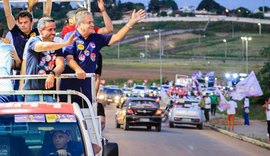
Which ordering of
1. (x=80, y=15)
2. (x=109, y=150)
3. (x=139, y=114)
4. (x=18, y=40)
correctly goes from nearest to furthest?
(x=109, y=150), (x=80, y=15), (x=18, y=40), (x=139, y=114)

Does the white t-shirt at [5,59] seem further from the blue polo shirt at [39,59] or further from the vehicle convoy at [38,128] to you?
the vehicle convoy at [38,128]

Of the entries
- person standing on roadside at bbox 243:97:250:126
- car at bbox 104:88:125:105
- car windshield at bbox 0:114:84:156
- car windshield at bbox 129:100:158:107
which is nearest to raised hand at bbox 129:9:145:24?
car windshield at bbox 0:114:84:156

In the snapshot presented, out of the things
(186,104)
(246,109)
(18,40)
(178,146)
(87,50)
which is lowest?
(178,146)

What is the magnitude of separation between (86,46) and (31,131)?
251 centimetres

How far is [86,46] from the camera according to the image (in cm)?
1091

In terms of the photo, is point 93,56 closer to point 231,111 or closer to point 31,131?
point 31,131

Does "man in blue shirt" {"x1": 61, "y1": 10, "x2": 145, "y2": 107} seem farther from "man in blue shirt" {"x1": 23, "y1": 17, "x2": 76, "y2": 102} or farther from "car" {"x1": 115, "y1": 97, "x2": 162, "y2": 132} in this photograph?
"car" {"x1": 115, "y1": 97, "x2": 162, "y2": 132}

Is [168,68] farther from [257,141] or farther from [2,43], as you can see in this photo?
[2,43]

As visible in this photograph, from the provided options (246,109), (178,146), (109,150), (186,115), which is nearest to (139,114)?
(186,115)

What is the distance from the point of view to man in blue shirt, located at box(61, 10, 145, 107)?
10.5 meters

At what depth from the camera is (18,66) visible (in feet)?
36.7

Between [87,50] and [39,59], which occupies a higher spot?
[87,50]

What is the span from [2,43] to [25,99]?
3.19 feet

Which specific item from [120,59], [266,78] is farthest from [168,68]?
[266,78]
